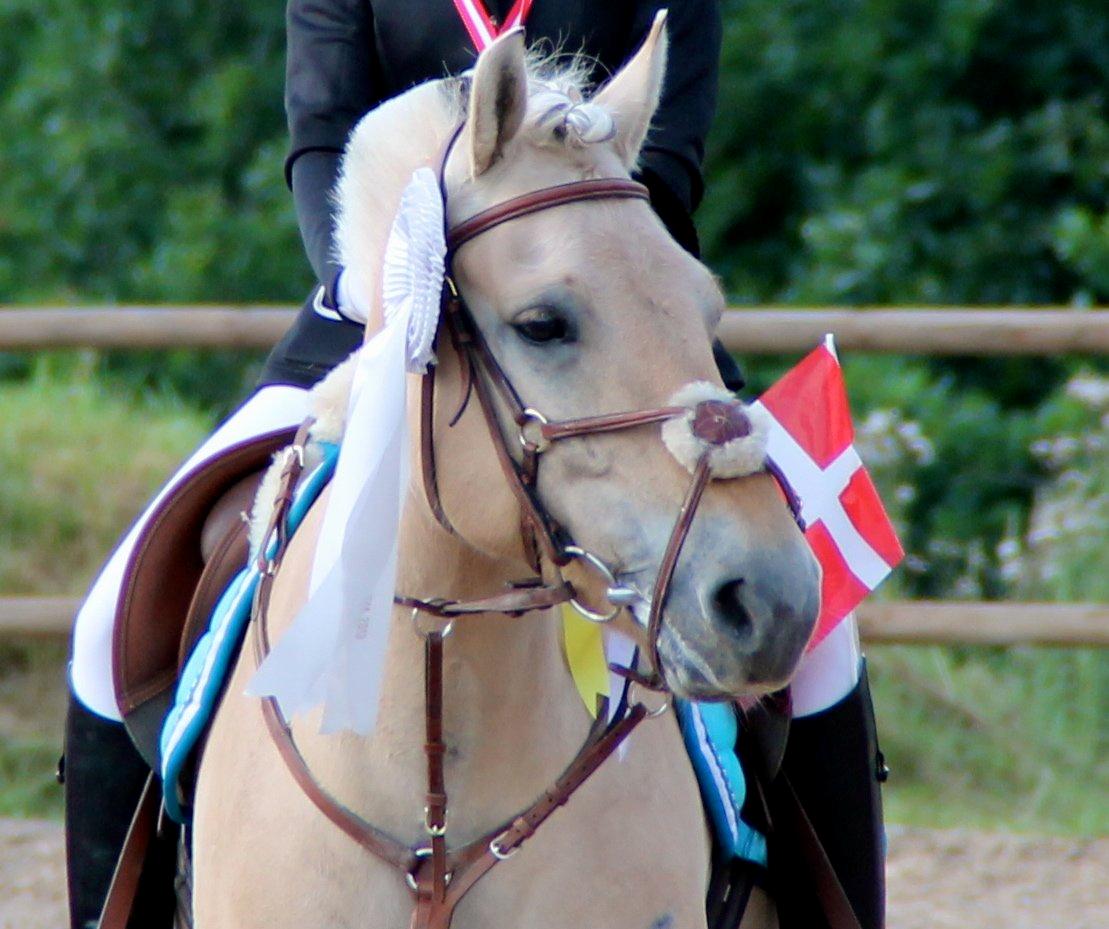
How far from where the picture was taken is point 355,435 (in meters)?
2.13

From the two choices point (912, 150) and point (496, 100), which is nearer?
point (496, 100)

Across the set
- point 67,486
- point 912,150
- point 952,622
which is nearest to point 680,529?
point 952,622

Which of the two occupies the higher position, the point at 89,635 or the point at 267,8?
the point at 89,635

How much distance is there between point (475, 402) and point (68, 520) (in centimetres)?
436

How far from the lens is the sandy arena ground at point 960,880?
4945 mm

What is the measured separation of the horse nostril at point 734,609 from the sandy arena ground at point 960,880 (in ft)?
10.8

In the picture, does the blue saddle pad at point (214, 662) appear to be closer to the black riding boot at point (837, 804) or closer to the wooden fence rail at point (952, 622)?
the black riding boot at point (837, 804)

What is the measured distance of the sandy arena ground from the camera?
4.95 meters

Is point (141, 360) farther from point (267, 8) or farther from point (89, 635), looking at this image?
point (89, 635)

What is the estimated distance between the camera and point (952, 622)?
549 cm

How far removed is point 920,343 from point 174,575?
10.7 ft

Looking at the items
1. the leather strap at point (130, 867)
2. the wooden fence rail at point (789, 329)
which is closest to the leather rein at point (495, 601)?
the leather strap at point (130, 867)

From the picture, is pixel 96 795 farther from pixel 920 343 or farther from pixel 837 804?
pixel 920 343

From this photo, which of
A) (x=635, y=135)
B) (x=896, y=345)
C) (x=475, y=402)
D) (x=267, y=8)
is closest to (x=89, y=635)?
(x=475, y=402)
